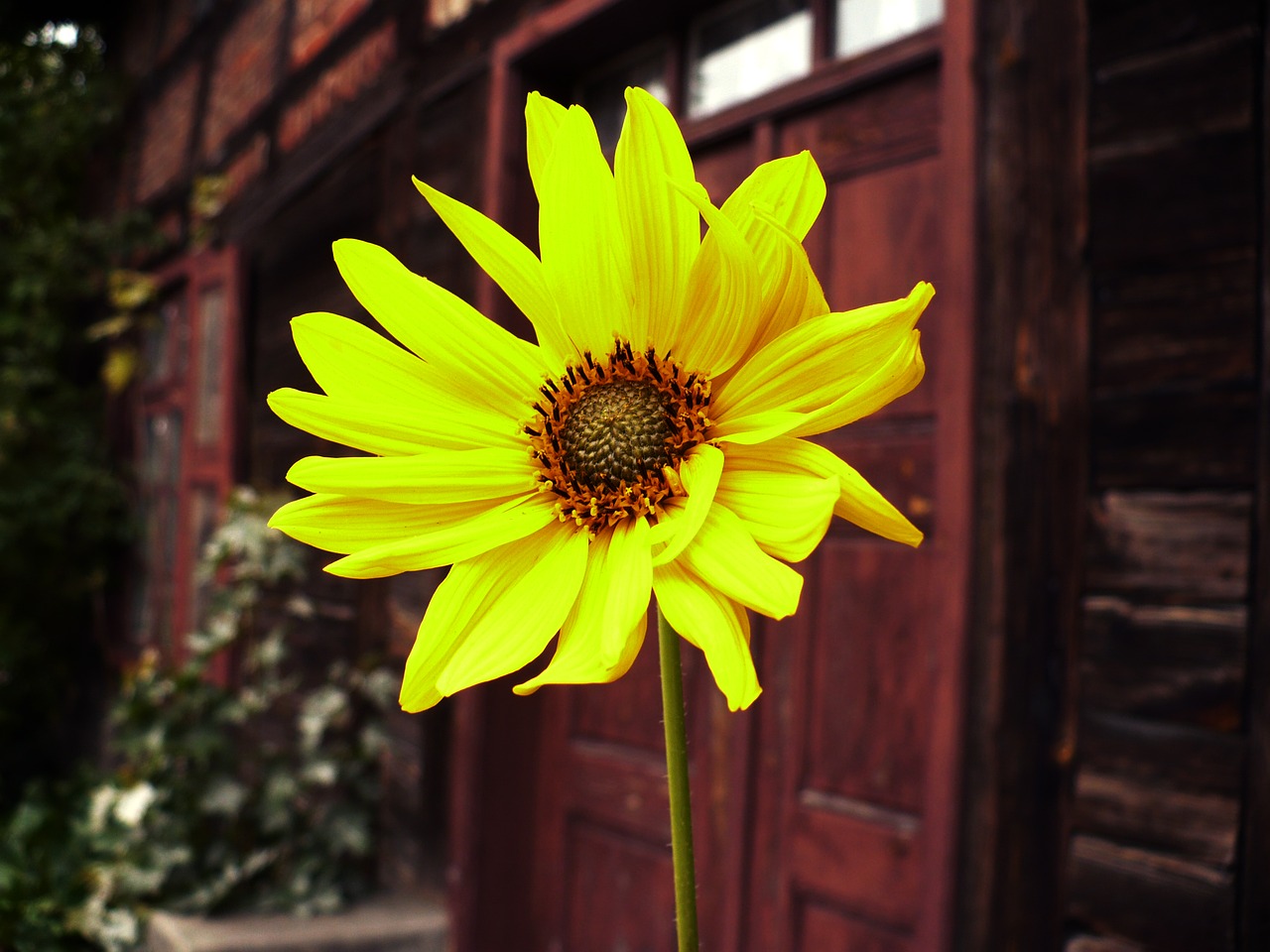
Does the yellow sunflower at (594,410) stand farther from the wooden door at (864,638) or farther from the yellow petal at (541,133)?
the wooden door at (864,638)

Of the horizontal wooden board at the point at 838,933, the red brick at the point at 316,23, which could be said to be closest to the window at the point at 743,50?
the red brick at the point at 316,23

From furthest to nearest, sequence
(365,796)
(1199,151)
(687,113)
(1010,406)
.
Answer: (365,796) < (687,113) < (1010,406) < (1199,151)

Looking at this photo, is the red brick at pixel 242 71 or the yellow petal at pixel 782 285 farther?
the red brick at pixel 242 71

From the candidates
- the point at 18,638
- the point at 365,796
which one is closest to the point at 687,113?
the point at 365,796

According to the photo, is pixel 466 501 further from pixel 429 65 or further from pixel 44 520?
pixel 44 520

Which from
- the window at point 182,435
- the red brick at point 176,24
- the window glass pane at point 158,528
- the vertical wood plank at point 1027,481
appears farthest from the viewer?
the red brick at point 176,24

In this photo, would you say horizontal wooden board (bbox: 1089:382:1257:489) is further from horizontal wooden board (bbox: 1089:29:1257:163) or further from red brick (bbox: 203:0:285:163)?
red brick (bbox: 203:0:285:163)

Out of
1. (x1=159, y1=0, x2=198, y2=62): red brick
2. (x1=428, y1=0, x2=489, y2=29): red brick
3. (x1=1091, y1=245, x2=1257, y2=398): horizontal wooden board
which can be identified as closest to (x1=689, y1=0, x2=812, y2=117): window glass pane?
(x1=428, y1=0, x2=489, y2=29): red brick
